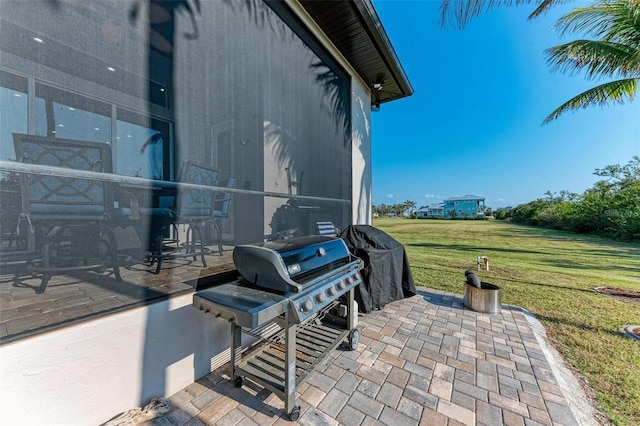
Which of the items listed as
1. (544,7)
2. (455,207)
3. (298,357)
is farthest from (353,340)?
(455,207)

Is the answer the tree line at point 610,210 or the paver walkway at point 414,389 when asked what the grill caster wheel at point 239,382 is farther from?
the tree line at point 610,210

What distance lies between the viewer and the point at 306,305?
5.27ft

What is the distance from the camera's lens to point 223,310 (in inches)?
56.8

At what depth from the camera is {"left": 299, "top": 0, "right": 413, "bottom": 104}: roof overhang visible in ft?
11.2

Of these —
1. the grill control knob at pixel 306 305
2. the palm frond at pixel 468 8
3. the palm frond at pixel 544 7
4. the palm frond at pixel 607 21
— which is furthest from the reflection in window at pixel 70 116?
the palm frond at pixel 544 7

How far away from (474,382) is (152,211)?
10.3 feet

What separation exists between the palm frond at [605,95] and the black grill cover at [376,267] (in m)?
6.02

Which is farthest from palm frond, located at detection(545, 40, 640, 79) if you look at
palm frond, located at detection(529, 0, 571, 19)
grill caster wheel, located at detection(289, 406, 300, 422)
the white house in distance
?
grill caster wheel, located at detection(289, 406, 300, 422)

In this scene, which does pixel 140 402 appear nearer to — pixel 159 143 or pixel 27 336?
pixel 27 336

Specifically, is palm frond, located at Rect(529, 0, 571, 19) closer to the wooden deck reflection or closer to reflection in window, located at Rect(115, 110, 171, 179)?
reflection in window, located at Rect(115, 110, 171, 179)

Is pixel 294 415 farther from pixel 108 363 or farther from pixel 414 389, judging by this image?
pixel 108 363

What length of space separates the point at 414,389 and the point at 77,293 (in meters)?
2.61

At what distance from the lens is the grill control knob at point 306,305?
158 cm

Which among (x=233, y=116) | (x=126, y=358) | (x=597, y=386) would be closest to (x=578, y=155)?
(x=597, y=386)
